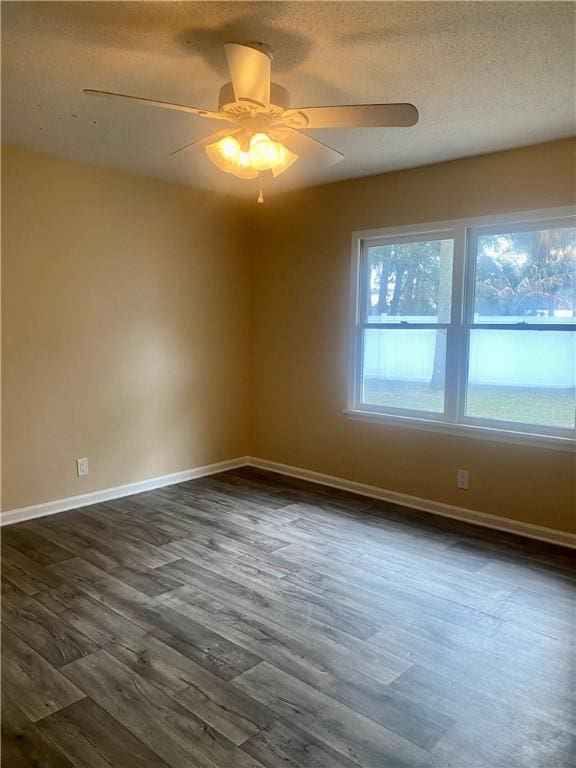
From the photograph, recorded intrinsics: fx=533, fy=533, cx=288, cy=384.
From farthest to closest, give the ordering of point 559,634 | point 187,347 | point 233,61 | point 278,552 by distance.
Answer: point 187,347
point 278,552
point 559,634
point 233,61

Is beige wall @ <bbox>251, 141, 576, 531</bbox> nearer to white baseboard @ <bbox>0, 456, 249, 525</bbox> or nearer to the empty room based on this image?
the empty room

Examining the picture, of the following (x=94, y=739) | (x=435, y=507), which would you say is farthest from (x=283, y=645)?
(x=435, y=507)

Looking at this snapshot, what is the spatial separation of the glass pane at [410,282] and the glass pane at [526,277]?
0.85ft

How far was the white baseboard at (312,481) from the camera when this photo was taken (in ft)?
11.6

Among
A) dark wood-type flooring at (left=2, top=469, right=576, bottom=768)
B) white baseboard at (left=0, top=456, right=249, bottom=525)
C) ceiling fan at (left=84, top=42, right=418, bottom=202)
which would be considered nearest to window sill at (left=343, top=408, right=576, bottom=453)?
dark wood-type flooring at (left=2, top=469, right=576, bottom=768)

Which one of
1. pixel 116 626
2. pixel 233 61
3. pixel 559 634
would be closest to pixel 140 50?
pixel 233 61

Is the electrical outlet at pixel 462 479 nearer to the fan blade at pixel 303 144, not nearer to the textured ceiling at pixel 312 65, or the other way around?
the textured ceiling at pixel 312 65

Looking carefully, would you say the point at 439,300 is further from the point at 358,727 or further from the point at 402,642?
the point at 358,727

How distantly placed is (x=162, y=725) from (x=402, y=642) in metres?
1.06

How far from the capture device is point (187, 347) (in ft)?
15.2

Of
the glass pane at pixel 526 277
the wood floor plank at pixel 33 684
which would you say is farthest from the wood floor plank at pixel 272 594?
the glass pane at pixel 526 277

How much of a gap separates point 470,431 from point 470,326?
735mm

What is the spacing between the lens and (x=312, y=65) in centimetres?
232

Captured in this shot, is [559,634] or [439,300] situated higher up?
[439,300]
